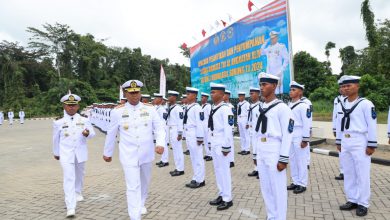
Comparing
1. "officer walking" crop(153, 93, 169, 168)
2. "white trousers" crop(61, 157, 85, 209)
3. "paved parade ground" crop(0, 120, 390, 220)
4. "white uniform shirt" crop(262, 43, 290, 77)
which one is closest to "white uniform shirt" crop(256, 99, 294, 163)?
"paved parade ground" crop(0, 120, 390, 220)

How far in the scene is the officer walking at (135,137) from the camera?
4420 millimetres

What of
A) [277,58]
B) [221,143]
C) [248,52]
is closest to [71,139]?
[221,143]

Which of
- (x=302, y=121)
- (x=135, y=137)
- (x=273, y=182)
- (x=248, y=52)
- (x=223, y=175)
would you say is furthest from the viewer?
(x=248, y=52)

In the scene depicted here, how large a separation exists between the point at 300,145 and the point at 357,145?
1.50m

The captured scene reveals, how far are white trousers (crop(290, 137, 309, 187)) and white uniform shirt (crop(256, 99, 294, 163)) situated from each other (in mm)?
2414

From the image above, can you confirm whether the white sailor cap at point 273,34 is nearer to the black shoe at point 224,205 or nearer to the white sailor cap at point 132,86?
the black shoe at point 224,205

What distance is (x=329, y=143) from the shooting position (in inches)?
452

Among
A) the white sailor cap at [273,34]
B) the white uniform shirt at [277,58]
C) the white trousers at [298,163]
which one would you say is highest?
the white sailor cap at [273,34]

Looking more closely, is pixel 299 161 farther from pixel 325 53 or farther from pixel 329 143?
pixel 325 53

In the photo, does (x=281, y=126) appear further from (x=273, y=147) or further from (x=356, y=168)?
(x=356, y=168)

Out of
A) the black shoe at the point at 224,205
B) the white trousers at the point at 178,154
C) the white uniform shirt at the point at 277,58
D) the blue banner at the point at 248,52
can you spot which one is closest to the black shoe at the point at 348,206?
the black shoe at the point at 224,205

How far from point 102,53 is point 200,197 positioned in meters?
45.3

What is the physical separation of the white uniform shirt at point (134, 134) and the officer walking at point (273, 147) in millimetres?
1452

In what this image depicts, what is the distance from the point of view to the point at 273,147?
3.81m
